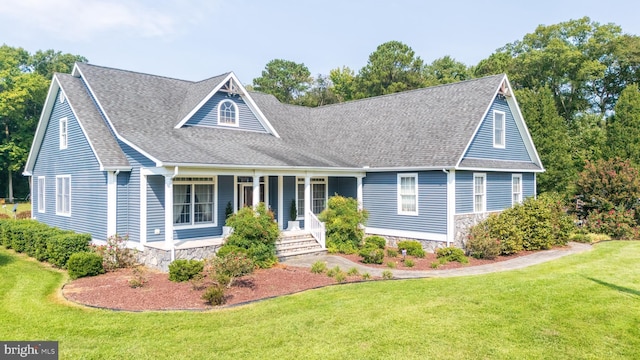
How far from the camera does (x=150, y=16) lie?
1659 centimetres

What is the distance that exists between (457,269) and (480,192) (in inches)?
223

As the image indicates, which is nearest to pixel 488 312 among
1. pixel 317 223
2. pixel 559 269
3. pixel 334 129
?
pixel 559 269

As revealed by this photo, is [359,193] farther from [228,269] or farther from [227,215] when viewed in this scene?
[228,269]

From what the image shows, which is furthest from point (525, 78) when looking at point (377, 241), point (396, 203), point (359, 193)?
point (377, 241)

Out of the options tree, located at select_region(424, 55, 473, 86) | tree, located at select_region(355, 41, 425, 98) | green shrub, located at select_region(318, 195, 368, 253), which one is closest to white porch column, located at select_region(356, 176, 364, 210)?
green shrub, located at select_region(318, 195, 368, 253)

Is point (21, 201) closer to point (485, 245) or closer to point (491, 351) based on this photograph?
point (485, 245)

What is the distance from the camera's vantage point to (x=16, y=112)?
154 ft

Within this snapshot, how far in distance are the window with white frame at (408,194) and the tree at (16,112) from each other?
148 feet

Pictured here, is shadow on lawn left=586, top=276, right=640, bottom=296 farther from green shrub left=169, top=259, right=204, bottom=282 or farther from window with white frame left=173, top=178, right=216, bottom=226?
window with white frame left=173, top=178, right=216, bottom=226

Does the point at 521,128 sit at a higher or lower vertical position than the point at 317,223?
higher

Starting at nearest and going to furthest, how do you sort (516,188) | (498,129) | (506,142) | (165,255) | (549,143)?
(165,255) → (498,129) → (506,142) → (516,188) → (549,143)

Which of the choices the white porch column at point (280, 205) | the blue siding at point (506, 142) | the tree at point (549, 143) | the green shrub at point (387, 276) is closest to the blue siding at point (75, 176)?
the white porch column at point (280, 205)

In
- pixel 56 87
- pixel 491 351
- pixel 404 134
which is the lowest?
pixel 491 351

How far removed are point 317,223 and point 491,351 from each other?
10.8 metres
